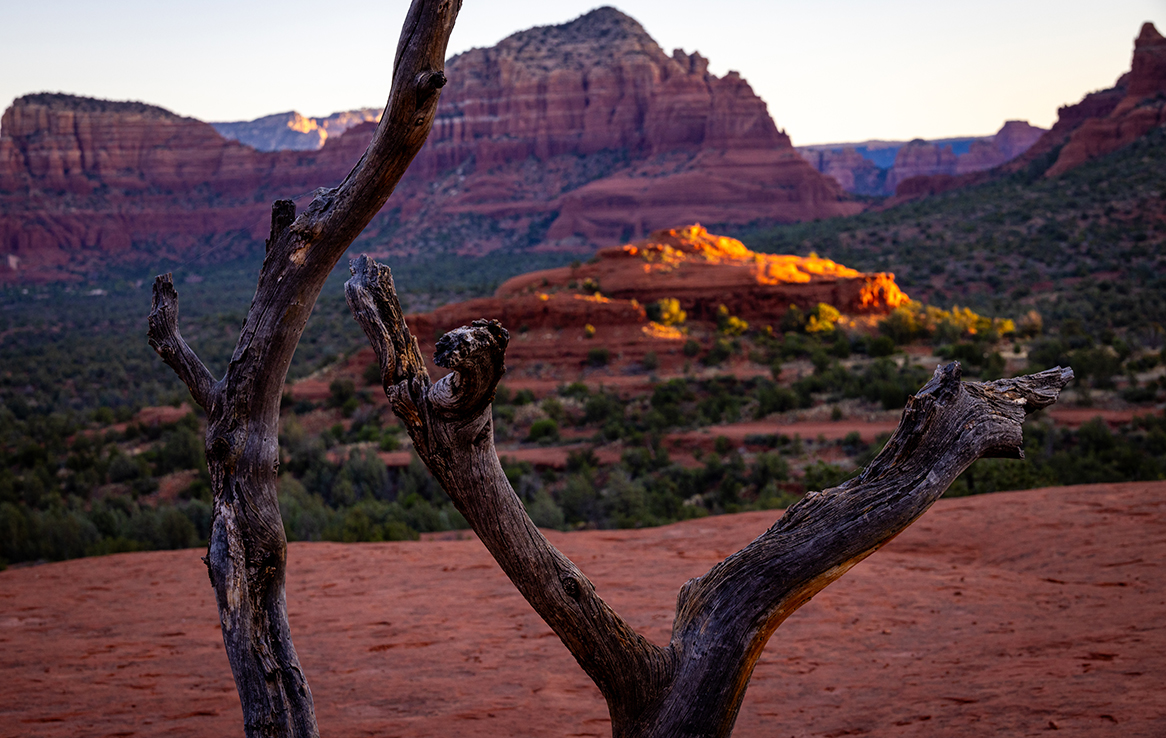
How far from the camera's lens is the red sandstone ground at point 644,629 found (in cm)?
550

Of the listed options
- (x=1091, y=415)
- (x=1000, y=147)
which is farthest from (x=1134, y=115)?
(x=1000, y=147)

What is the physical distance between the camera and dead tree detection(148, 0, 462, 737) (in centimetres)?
355

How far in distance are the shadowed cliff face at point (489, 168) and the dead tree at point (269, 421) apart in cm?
Result: 7663

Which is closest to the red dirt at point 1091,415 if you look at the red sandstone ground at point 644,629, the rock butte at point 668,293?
the red sandstone ground at point 644,629

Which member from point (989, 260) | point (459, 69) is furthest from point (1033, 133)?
point (989, 260)

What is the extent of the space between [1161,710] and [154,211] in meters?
107

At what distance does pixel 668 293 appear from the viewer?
34875mm

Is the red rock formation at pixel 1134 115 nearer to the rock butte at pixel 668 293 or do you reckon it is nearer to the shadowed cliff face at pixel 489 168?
the shadowed cliff face at pixel 489 168

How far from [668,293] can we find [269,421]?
31.5 m

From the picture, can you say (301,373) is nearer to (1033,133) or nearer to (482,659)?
(482,659)

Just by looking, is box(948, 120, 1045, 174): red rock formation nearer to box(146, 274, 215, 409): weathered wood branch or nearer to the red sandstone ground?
the red sandstone ground

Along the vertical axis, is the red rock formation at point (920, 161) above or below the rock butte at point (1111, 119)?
above

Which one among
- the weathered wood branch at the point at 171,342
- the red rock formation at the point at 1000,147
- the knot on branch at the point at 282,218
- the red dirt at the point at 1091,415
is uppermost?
the red rock formation at the point at 1000,147

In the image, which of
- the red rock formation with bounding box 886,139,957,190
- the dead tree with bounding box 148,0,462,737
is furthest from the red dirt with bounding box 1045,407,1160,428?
the red rock formation with bounding box 886,139,957,190
